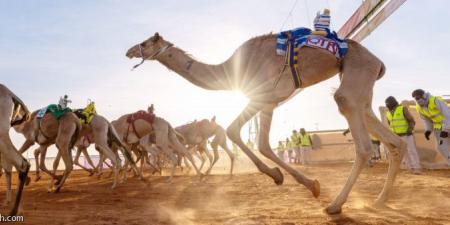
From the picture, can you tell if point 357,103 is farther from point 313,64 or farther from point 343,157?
point 343,157

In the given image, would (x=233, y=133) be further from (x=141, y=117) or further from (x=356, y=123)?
(x=141, y=117)

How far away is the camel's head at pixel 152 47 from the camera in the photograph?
20.1 ft

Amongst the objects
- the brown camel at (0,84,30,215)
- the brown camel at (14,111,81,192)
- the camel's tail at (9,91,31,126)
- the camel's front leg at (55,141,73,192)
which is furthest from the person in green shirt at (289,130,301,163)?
the brown camel at (0,84,30,215)

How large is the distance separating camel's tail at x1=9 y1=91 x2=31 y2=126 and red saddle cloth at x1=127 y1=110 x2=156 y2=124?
369 inches

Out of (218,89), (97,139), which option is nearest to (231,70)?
(218,89)

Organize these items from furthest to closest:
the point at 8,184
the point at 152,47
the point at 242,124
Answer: the point at 8,184, the point at 152,47, the point at 242,124

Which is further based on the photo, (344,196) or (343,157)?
(343,157)

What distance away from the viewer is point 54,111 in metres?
10.5

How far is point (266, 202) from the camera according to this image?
22.0 feet

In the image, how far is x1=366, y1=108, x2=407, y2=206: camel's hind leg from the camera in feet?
18.7

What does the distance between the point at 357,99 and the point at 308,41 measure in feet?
3.43

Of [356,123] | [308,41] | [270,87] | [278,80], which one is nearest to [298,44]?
[308,41]

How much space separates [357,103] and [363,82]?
0.33 meters

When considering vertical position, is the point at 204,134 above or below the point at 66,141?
below
